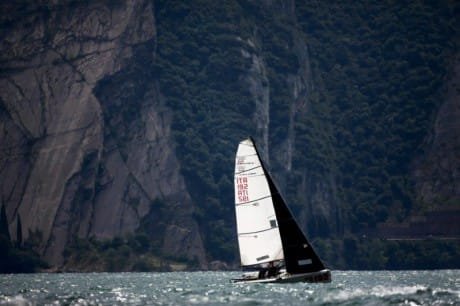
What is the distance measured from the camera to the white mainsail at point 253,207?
7600cm

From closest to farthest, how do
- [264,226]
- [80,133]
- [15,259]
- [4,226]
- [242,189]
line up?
1. [242,189]
2. [264,226]
3. [15,259]
4. [4,226]
5. [80,133]

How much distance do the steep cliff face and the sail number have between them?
10542 centimetres

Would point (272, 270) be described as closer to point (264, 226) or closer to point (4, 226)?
point (264, 226)

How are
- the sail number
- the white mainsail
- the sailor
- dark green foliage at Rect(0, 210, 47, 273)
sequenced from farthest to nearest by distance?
dark green foliage at Rect(0, 210, 47, 273) < the sailor < the sail number < the white mainsail

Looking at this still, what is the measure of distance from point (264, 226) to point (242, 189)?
2737 millimetres

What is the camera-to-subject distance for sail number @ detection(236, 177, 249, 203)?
76125 mm

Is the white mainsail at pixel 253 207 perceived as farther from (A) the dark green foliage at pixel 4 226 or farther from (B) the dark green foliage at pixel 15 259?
(A) the dark green foliage at pixel 4 226

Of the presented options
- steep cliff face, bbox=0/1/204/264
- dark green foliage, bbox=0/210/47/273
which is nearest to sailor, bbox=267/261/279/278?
dark green foliage, bbox=0/210/47/273

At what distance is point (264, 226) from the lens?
3004 inches

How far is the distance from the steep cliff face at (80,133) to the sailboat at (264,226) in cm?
10487

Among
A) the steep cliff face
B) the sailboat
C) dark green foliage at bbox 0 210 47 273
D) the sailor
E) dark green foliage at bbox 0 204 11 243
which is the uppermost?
the steep cliff face

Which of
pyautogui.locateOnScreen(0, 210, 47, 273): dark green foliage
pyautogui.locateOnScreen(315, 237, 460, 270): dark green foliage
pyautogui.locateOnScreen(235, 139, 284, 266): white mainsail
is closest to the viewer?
pyautogui.locateOnScreen(235, 139, 284, 266): white mainsail

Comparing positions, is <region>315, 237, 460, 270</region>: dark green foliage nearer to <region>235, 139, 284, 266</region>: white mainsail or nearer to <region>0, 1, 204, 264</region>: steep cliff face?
<region>0, 1, 204, 264</region>: steep cliff face

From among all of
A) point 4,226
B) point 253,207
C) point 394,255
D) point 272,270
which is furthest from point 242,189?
point 394,255
